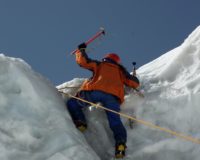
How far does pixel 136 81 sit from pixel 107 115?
147cm

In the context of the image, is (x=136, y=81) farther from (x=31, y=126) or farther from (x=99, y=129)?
(x=31, y=126)

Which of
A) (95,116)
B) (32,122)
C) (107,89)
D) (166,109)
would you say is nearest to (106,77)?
(107,89)

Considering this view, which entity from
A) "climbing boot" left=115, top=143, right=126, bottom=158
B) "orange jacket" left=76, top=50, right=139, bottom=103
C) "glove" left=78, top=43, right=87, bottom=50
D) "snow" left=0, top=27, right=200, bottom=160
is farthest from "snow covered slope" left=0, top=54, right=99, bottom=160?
"glove" left=78, top=43, right=87, bottom=50

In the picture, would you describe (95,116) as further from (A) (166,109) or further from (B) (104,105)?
(A) (166,109)

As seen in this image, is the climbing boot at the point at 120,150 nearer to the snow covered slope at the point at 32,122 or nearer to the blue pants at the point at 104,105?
the blue pants at the point at 104,105

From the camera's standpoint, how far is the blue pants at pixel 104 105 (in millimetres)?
8438

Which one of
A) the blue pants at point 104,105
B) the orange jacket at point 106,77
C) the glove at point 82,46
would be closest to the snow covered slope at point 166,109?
the blue pants at point 104,105

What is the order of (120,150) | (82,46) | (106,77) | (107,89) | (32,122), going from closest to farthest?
(32,122)
(120,150)
(107,89)
(106,77)
(82,46)

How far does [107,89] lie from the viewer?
9.22 meters

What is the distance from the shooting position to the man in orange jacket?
27.7 feet

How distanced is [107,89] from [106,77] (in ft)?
1.11

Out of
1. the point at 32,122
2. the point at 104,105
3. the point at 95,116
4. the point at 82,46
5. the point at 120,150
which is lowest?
the point at 120,150

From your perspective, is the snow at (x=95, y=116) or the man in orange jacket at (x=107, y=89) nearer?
the snow at (x=95, y=116)

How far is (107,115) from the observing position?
8.77 m
